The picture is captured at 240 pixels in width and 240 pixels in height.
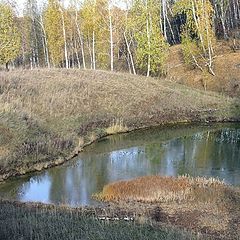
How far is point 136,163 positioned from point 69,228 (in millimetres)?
13129

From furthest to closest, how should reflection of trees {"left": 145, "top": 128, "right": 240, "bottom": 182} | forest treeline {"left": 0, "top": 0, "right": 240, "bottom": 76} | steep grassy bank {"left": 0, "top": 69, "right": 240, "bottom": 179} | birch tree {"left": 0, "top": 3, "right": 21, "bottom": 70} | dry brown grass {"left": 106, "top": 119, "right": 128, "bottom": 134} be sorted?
birch tree {"left": 0, "top": 3, "right": 21, "bottom": 70} → forest treeline {"left": 0, "top": 0, "right": 240, "bottom": 76} → dry brown grass {"left": 106, "top": 119, "right": 128, "bottom": 134} → steep grassy bank {"left": 0, "top": 69, "right": 240, "bottom": 179} → reflection of trees {"left": 145, "top": 128, "right": 240, "bottom": 182}

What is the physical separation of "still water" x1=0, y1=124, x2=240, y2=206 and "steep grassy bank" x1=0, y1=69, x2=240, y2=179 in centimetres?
114

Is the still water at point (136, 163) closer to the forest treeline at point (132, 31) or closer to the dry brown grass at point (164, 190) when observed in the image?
the dry brown grass at point (164, 190)

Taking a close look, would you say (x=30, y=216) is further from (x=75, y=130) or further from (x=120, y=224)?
(x=75, y=130)

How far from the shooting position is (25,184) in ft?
71.0

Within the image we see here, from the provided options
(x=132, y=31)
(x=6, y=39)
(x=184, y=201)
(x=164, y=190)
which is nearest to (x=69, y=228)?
(x=184, y=201)

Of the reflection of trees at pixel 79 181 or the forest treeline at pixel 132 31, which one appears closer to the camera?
the reflection of trees at pixel 79 181

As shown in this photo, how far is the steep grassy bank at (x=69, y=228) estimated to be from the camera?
11921 mm

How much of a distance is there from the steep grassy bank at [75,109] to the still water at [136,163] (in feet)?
3.75

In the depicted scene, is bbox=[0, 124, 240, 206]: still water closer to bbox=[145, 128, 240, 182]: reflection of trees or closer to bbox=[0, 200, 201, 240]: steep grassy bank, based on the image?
bbox=[145, 128, 240, 182]: reflection of trees

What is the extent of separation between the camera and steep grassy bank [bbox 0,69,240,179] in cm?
2477

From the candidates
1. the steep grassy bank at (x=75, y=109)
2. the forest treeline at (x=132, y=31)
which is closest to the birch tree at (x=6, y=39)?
the forest treeline at (x=132, y=31)

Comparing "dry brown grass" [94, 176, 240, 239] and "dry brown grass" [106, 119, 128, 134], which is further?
"dry brown grass" [106, 119, 128, 134]

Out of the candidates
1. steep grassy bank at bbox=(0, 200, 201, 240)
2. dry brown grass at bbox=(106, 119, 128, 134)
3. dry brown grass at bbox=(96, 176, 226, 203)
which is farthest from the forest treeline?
steep grassy bank at bbox=(0, 200, 201, 240)
